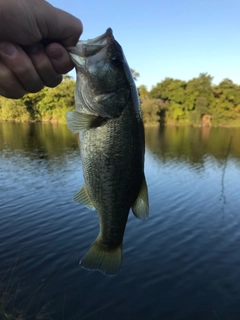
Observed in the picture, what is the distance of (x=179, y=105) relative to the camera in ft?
286

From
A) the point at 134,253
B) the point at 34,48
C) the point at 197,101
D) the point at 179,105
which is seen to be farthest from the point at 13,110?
the point at 34,48

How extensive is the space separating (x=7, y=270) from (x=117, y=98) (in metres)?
8.47

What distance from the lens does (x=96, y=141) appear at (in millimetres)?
2291

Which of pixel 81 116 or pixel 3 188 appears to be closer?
pixel 81 116

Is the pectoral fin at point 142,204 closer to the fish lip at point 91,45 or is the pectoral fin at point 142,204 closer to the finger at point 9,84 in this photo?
the fish lip at point 91,45

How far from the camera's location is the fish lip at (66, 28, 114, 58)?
7.27 ft

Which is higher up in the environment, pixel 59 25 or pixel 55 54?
pixel 59 25

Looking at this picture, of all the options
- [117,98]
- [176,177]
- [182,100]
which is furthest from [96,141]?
[182,100]

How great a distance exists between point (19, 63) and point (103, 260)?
176 centimetres

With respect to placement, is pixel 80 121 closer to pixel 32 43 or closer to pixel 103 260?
pixel 32 43

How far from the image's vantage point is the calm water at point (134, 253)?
776 centimetres

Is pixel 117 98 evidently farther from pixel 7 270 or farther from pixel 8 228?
pixel 8 228

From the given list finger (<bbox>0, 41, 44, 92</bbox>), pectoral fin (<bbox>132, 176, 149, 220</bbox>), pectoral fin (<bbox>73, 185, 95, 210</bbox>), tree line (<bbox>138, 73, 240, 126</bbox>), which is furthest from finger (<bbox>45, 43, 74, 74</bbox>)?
tree line (<bbox>138, 73, 240, 126</bbox>)

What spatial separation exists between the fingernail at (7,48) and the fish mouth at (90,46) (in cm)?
41
